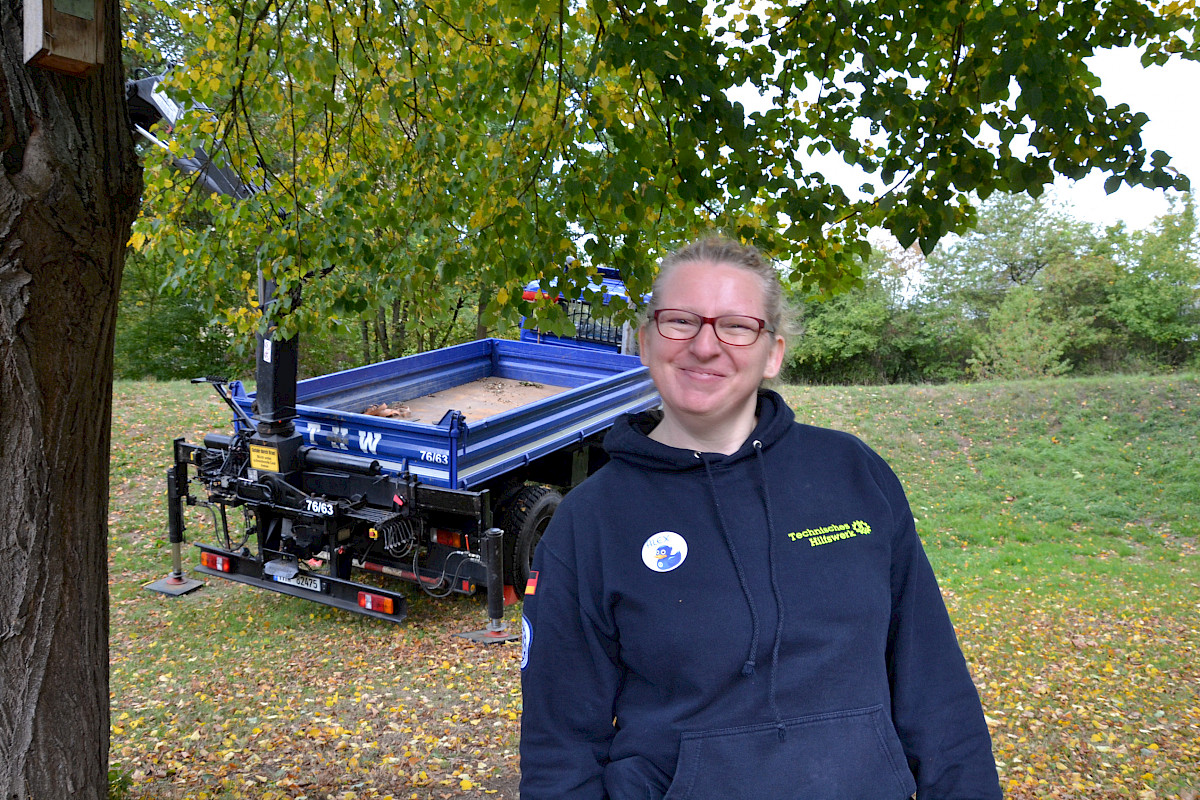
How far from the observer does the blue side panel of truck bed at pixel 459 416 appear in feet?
19.0

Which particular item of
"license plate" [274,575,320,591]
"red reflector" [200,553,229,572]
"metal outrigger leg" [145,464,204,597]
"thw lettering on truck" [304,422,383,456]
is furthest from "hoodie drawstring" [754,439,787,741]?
"metal outrigger leg" [145,464,204,597]

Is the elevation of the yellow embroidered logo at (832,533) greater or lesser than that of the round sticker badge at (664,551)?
greater

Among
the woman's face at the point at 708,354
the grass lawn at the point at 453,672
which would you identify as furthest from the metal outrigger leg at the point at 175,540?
the woman's face at the point at 708,354

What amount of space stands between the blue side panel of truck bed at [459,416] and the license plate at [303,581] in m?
0.93

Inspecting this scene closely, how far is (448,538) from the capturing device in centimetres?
602

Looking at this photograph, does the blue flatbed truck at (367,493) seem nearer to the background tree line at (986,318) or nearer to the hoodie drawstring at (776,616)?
the hoodie drawstring at (776,616)

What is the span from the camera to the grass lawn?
13.9ft

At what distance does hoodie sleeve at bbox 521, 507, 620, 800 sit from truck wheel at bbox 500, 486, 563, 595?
477 centimetres

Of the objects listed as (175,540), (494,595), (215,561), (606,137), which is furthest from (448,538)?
(606,137)

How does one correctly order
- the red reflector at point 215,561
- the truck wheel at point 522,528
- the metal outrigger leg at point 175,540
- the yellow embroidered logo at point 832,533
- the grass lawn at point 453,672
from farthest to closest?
the metal outrigger leg at point 175,540
the truck wheel at point 522,528
the red reflector at point 215,561
the grass lawn at point 453,672
the yellow embroidered logo at point 832,533

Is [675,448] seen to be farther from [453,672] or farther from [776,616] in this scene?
Result: [453,672]

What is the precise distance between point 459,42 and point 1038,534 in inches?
411

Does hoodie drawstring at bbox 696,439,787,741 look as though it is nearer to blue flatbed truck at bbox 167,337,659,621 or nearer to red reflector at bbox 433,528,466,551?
blue flatbed truck at bbox 167,337,659,621

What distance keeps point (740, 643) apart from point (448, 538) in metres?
4.73
